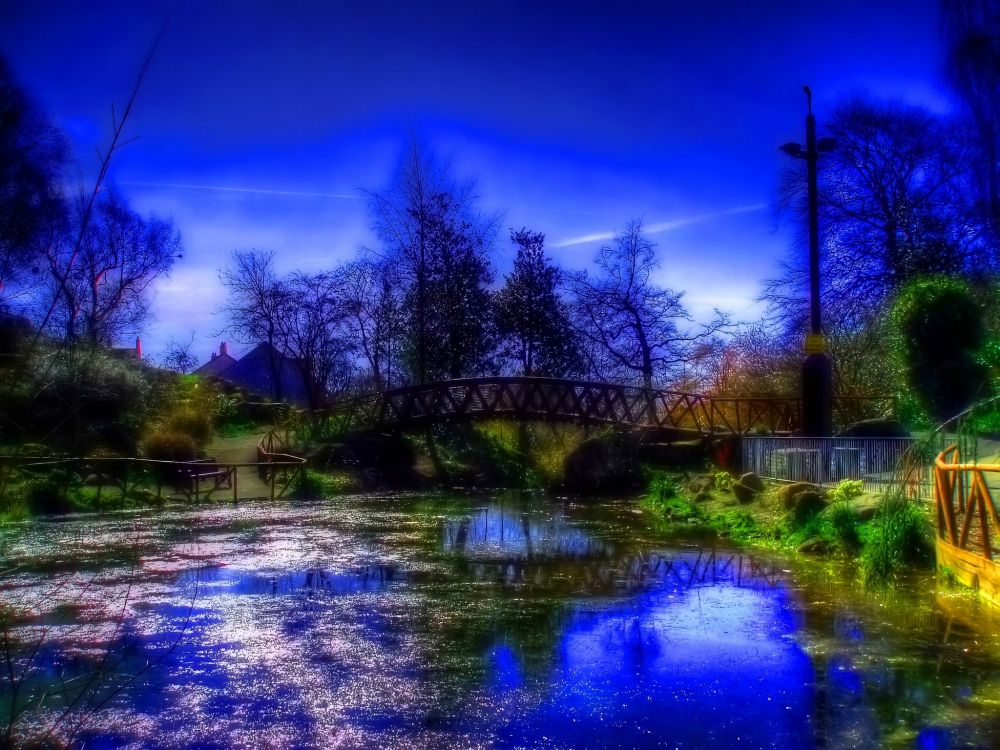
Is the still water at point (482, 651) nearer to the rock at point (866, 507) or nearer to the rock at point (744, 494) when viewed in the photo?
the rock at point (866, 507)

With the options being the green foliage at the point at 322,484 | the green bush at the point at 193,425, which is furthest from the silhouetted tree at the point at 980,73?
the green bush at the point at 193,425

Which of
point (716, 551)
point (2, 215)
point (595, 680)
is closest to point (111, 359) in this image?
point (716, 551)

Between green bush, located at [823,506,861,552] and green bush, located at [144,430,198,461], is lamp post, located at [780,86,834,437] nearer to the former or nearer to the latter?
green bush, located at [823,506,861,552]

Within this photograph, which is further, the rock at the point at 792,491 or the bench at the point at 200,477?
the bench at the point at 200,477

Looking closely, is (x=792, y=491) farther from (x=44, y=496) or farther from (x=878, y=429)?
(x=44, y=496)

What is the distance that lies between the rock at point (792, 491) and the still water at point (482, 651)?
224 centimetres

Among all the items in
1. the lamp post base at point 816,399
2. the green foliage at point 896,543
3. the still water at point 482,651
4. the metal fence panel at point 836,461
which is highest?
the lamp post base at point 816,399

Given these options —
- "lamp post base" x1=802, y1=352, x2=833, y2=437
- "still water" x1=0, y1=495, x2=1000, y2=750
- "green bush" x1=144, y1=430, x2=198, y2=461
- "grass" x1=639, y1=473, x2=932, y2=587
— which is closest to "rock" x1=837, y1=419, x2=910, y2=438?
"lamp post base" x1=802, y1=352, x2=833, y2=437

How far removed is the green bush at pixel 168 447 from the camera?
25.7m

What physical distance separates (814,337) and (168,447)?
57.3ft

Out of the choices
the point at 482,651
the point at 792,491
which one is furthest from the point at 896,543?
the point at 482,651

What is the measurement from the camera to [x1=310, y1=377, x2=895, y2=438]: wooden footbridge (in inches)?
984

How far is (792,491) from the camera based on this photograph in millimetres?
16172

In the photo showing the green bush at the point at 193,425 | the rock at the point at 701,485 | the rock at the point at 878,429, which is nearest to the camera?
the rock at the point at 878,429
